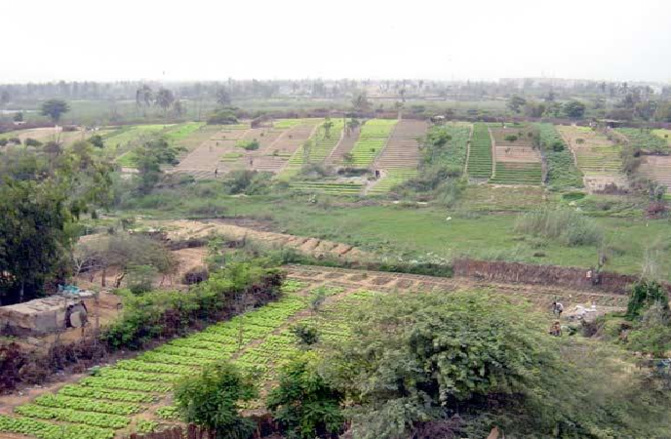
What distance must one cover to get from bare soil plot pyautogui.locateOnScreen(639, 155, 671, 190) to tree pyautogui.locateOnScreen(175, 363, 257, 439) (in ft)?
133

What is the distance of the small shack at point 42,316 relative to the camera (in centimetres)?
2052

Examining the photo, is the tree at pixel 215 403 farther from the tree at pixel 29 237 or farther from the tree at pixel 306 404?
the tree at pixel 29 237

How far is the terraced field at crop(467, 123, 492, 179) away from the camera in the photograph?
162 feet

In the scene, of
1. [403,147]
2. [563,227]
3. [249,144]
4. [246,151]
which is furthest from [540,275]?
[246,151]

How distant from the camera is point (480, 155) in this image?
2090 inches

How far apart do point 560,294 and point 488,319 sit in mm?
14217

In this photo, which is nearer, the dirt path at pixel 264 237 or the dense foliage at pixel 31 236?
the dense foliage at pixel 31 236

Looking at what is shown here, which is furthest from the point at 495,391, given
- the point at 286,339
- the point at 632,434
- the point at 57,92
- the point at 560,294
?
the point at 57,92

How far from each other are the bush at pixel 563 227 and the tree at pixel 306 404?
69.8ft

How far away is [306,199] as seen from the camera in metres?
44.4

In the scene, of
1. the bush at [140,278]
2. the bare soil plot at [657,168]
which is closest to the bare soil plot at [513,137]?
the bare soil plot at [657,168]

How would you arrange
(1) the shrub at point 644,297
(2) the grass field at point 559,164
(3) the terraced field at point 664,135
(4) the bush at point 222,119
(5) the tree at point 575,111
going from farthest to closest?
(5) the tree at point 575,111, (4) the bush at point 222,119, (3) the terraced field at point 664,135, (2) the grass field at point 559,164, (1) the shrub at point 644,297

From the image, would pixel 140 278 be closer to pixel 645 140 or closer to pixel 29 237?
pixel 29 237

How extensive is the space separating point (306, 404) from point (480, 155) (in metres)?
41.6
